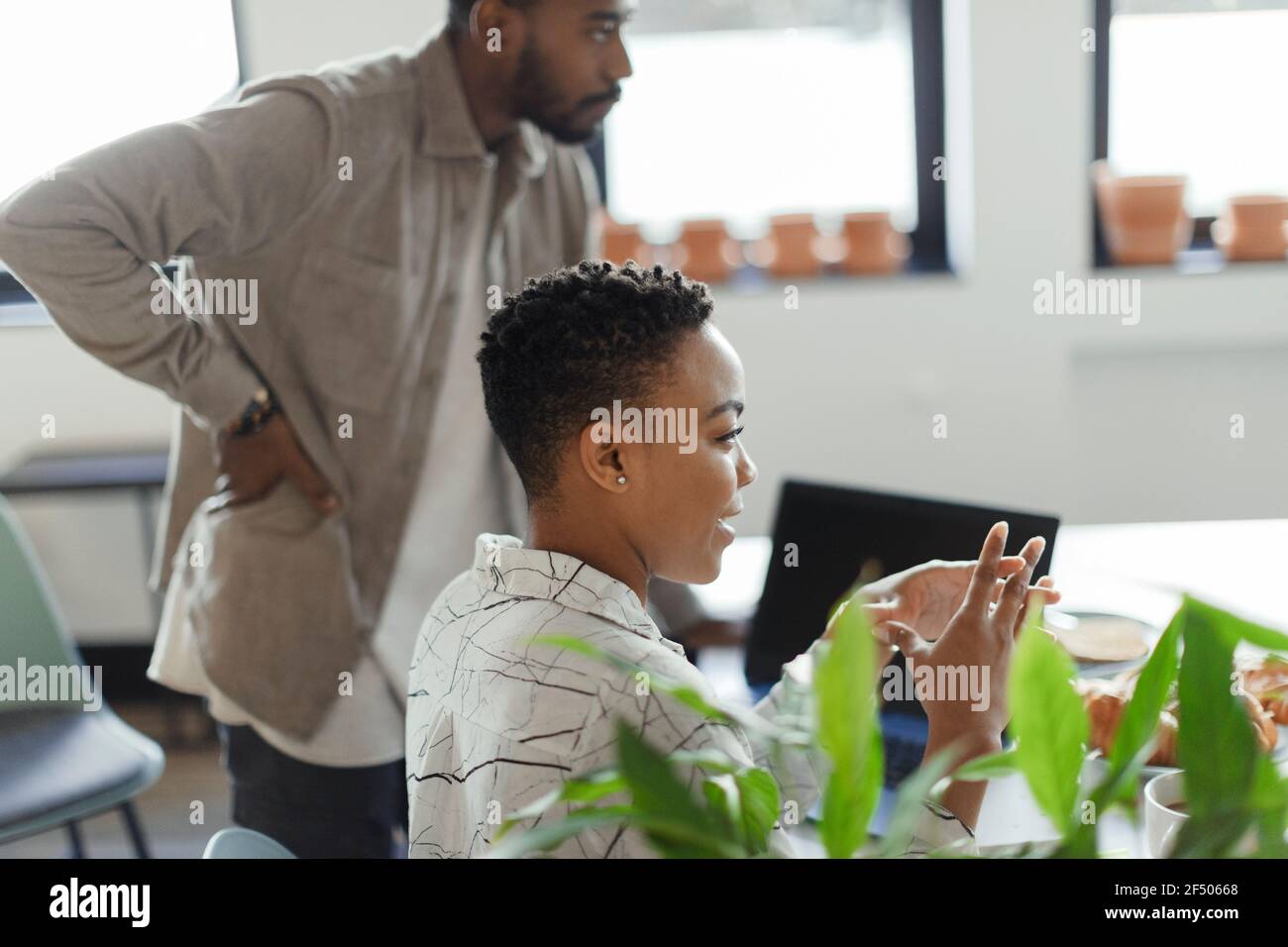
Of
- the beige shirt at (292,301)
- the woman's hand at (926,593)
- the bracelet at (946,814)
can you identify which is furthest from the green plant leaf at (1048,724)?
the beige shirt at (292,301)

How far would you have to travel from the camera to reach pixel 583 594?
0.95 m

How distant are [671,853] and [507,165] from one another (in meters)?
Result: 1.34

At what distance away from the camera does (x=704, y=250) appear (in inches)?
126

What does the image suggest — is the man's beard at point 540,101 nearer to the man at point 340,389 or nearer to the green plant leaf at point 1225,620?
the man at point 340,389

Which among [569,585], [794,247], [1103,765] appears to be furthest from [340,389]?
[794,247]

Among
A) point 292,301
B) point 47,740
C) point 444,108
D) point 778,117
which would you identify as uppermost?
point 778,117

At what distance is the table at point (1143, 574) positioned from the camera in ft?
5.22

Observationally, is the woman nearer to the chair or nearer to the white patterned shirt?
the white patterned shirt

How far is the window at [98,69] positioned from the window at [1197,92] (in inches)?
82.0

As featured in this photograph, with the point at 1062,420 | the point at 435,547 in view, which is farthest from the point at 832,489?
the point at 1062,420

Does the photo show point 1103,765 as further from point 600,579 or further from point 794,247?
point 794,247

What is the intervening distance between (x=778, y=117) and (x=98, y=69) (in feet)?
5.35
